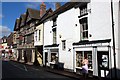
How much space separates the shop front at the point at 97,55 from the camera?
49.1 feet

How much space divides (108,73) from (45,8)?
2419 cm

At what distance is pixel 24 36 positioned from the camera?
44125 millimetres

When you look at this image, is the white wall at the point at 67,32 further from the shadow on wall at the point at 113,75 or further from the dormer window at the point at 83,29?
the shadow on wall at the point at 113,75

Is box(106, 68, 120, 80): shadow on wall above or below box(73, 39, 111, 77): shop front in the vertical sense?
below

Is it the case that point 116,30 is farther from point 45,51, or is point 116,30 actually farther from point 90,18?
point 45,51

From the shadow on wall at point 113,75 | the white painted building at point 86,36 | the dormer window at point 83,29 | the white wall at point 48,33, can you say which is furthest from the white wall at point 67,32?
the shadow on wall at point 113,75

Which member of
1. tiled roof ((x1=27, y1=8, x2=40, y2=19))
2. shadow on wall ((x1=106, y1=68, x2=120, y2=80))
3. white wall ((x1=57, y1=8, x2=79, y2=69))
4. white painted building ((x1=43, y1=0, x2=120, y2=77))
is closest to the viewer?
shadow on wall ((x1=106, y1=68, x2=120, y2=80))

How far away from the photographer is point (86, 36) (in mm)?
18438

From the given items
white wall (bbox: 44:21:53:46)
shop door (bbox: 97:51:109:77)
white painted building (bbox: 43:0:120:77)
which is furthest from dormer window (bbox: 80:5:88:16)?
white wall (bbox: 44:21:53:46)

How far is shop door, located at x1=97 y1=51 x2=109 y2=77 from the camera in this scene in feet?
49.3

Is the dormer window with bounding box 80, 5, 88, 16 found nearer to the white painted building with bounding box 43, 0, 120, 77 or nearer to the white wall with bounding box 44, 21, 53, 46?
the white painted building with bounding box 43, 0, 120, 77

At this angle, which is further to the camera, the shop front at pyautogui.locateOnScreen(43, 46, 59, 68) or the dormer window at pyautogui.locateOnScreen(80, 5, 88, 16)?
the shop front at pyautogui.locateOnScreen(43, 46, 59, 68)

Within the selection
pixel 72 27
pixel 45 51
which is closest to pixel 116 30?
pixel 72 27

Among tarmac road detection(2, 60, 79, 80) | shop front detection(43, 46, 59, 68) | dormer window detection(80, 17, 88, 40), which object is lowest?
tarmac road detection(2, 60, 79, 80)
